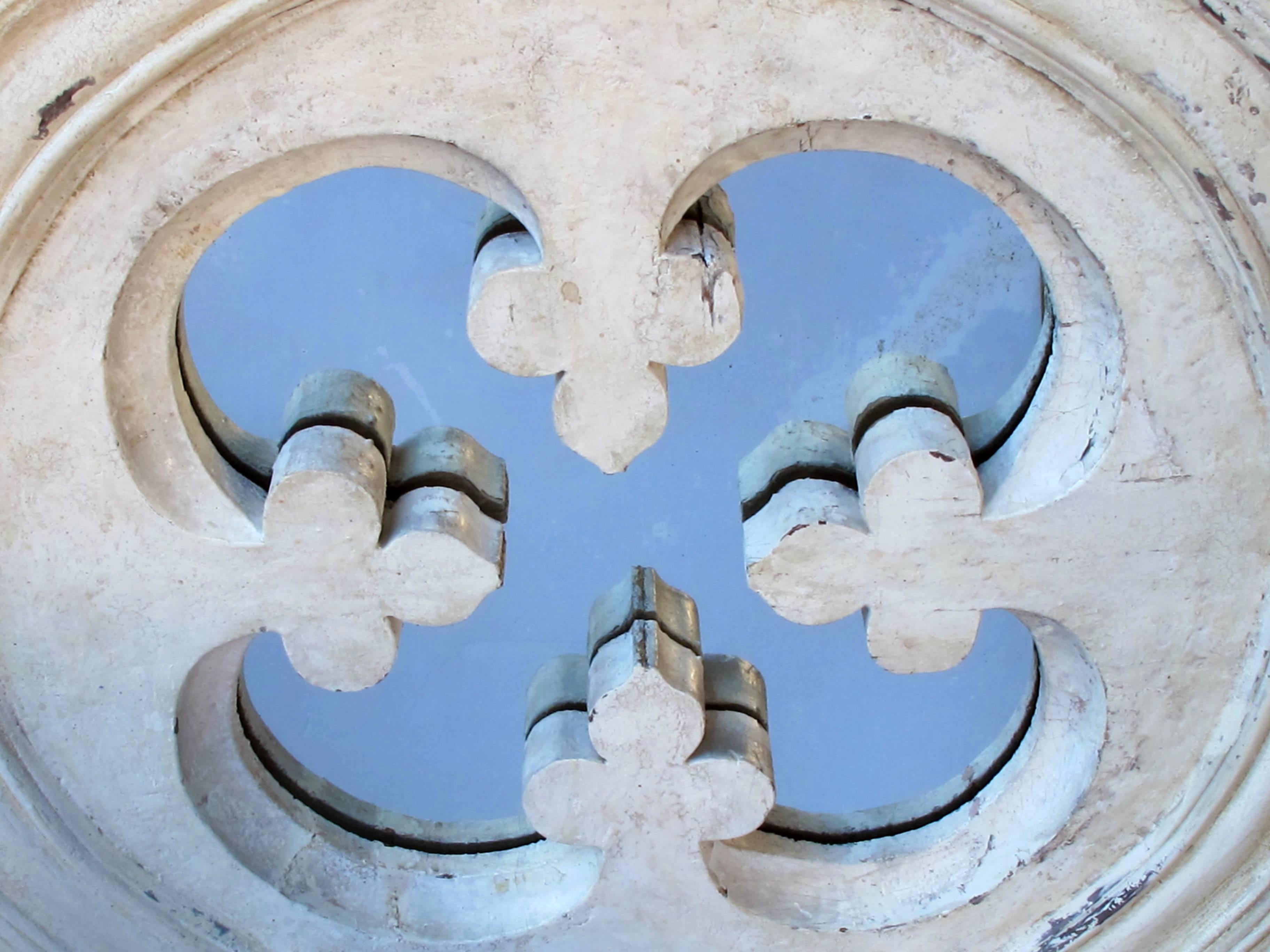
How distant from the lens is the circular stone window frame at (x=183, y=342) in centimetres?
122

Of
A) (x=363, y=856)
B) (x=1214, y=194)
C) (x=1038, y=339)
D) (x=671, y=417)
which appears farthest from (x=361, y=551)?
(x=671, y=417)

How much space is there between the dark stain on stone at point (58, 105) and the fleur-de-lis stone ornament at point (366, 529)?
34cm

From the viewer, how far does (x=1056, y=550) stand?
1.38 meters

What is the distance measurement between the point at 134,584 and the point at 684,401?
1.57m

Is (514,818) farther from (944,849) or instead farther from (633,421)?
(633,421)

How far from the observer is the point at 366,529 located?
1.36 meters

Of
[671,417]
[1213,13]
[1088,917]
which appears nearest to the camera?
[1213,13]

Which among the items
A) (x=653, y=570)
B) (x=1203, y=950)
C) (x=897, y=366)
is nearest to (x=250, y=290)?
(x=653, y=570)

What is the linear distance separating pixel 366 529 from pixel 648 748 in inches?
12.9

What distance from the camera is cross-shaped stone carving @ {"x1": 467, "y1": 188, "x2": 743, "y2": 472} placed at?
4.04 ft

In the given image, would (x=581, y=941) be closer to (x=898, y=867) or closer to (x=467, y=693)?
(x=898, y=867)

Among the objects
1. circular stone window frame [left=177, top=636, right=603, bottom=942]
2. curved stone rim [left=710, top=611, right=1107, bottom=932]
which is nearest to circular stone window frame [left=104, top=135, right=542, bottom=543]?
circular stone window frame [left=177, top=636, right=603, bottom=942]

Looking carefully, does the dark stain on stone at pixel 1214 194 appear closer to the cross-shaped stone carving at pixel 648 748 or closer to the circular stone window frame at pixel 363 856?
the cross-shaped stone carving at pixel 648 748

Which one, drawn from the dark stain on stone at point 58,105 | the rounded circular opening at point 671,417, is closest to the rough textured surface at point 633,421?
the dark stain on stone at point 58,105
